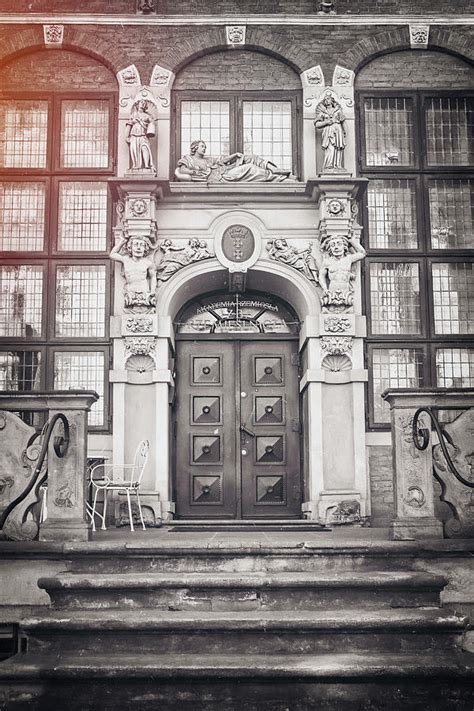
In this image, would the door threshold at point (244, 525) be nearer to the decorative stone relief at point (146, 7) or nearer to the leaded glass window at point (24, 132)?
the leaded glass window at point (24, 132)

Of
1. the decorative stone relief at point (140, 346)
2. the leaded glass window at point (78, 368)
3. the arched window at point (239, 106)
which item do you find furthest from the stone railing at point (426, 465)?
the arched window at point (239, 106)

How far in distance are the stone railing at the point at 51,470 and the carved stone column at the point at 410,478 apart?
2.73 metres

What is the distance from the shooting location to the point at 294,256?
12.0m

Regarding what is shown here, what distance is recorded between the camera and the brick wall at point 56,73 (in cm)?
1251

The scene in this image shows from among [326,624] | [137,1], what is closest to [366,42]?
[137,1]

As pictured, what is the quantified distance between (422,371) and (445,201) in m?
2.38

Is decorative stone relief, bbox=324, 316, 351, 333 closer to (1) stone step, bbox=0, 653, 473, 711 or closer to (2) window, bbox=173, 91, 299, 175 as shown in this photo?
(2) window, bbox=173, 91, 299, 175

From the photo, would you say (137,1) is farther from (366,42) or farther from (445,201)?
(445,201)

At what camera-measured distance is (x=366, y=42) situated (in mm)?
12484

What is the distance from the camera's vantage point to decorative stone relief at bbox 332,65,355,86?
12.4 metres

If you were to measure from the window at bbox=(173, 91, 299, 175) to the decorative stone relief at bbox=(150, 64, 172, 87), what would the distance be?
0.79 ft

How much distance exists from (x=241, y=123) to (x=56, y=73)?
2657mm

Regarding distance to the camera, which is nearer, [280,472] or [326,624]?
[326,624]

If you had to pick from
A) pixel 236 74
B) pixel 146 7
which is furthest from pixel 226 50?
pixel 146 7
